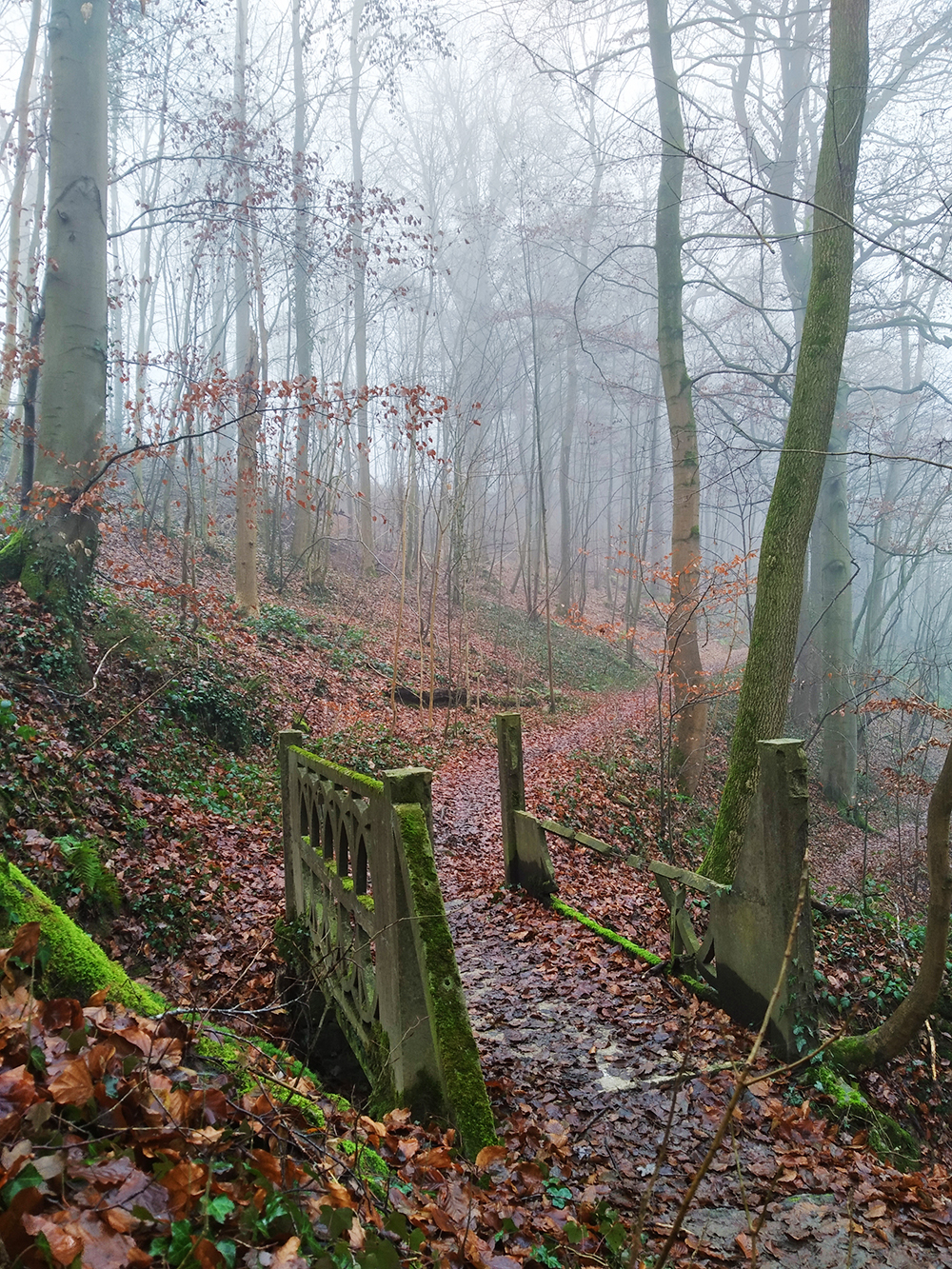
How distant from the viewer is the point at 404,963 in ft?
10.2

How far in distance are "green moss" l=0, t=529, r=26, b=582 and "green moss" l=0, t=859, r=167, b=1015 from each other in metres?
5.60

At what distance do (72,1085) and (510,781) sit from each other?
523 cm

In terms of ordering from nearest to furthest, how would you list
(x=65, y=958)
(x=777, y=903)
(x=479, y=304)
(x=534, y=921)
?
(x=65, y=958) → (x=777, y=903) → (x=534, y=921) → (x=479, y=304)

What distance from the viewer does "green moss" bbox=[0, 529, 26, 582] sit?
23.9 feet

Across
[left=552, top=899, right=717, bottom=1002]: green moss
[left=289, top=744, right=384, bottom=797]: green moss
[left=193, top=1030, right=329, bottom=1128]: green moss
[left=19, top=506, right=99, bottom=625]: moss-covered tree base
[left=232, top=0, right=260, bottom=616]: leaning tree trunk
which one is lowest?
[left=552, top=899, right=717, bottom=1002]: green moss

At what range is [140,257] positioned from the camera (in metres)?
22.1

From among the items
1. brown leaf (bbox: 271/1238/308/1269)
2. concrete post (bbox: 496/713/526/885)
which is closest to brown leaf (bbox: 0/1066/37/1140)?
brown leaf (bbox: 271/1238/308/1269)

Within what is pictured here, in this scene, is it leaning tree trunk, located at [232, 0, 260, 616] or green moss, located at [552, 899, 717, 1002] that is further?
leaning tree trunk, located at [232, 0, 260, 616]

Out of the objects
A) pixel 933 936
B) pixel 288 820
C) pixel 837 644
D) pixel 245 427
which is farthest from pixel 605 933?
pixel 837 644

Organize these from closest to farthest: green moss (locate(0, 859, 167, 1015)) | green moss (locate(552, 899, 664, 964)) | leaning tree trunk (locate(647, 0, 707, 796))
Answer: green moss (locate(0, 859, 167, 1015)), green moss (locate(552, 899, 664, 964)), leaning tree trunk (locate(647, 0, 707, 796))

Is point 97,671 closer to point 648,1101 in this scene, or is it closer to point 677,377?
point 648,1101

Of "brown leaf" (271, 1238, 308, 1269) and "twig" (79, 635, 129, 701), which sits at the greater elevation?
"twig" (79, 635, 129, 701)

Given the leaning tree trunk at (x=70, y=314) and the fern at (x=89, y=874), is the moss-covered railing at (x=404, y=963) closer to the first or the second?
the fern at (x=89, y=874)

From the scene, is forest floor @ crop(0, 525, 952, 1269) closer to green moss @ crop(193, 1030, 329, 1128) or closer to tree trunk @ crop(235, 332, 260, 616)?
green moss @ crop(193, 1030, 329, 1128)
